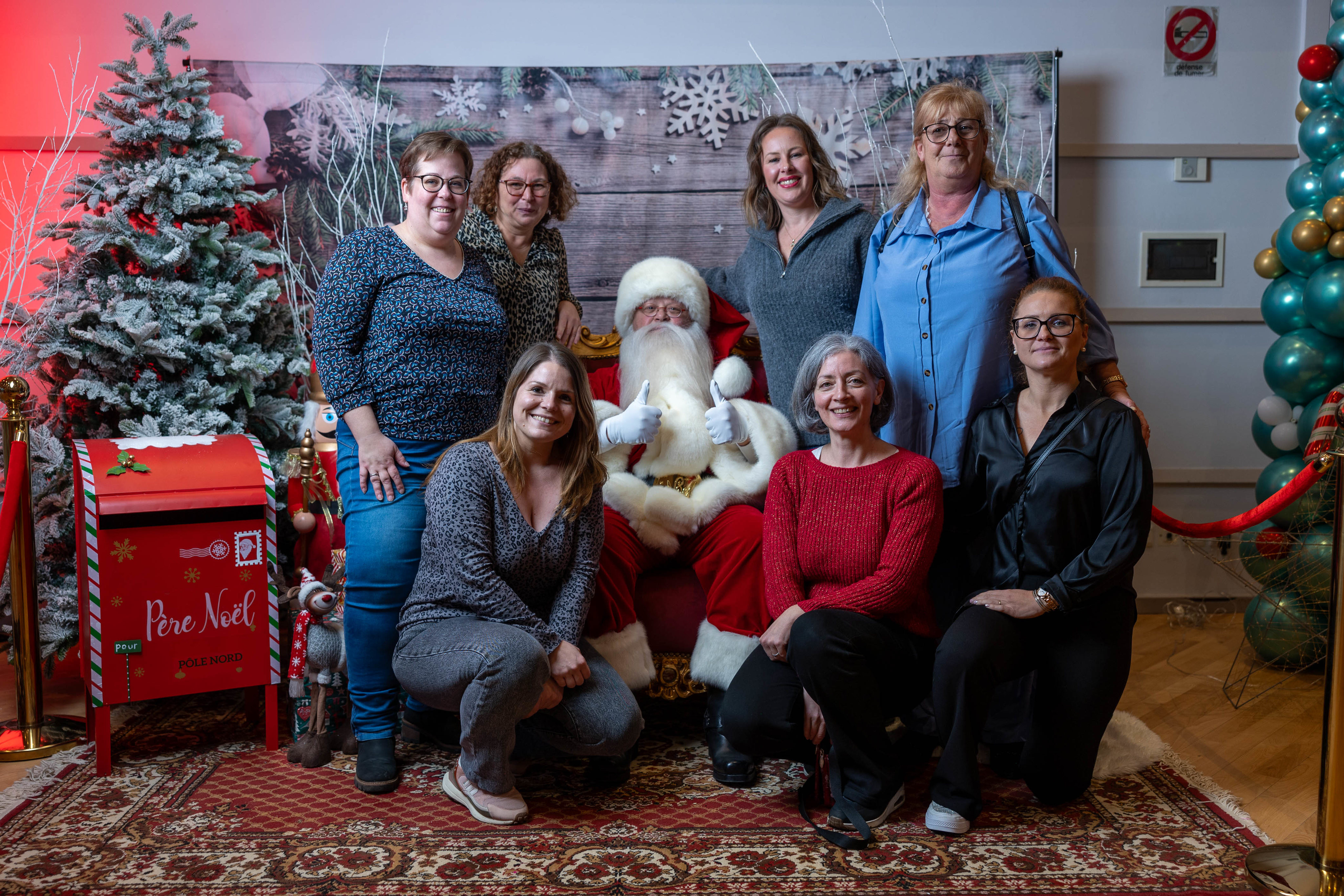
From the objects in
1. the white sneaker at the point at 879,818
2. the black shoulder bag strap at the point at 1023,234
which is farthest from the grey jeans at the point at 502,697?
the black shoulder bag strap at the point at 1023,234

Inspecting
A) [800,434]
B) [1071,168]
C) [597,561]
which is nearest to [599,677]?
[597,561]

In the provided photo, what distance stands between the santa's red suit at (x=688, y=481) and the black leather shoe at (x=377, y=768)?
0.61 meters

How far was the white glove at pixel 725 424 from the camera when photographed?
295cm

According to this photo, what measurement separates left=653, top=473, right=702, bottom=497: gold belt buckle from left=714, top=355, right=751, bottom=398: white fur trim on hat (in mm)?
320

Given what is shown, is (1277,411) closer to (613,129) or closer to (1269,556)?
(1269,556)

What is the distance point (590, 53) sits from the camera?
409 centimetres

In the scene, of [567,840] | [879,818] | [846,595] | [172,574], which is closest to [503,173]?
[172,574]

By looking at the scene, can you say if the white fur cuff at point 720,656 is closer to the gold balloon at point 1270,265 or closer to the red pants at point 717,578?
the red pants at point 717,578

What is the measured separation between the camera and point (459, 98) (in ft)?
13.1

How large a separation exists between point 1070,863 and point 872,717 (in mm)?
520

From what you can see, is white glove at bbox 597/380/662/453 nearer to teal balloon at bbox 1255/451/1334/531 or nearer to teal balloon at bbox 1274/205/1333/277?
teal balloon at bbox 1255/451/1334/531

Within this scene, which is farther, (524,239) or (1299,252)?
(1299,252)

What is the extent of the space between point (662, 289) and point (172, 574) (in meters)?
1.71

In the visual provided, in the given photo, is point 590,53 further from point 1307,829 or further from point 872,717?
point 1307,829
